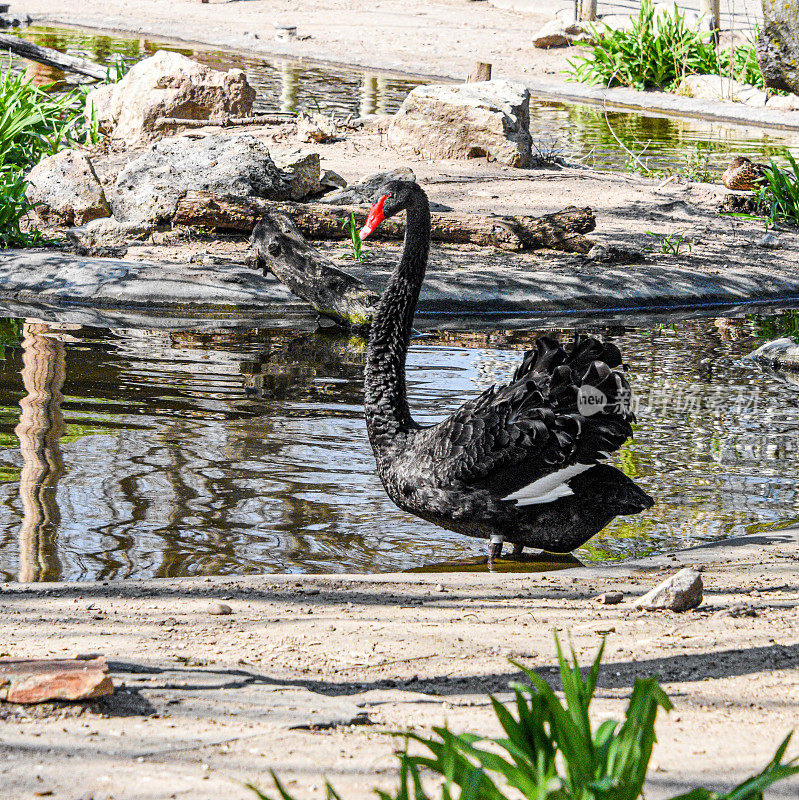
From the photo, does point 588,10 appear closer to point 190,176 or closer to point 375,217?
point 190,176

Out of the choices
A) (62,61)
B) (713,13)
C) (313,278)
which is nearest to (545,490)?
(313,278)

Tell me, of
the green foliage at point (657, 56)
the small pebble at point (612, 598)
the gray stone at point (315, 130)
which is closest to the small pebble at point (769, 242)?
the gray stone at point (315, 130)

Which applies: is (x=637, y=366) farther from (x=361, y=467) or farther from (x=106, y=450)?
(x=106, y=450)

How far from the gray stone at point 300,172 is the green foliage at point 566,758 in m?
10.1

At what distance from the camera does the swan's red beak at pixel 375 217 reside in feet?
17.4

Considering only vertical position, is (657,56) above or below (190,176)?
above

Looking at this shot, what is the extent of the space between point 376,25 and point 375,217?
26628mm

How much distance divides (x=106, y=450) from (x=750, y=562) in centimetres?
354

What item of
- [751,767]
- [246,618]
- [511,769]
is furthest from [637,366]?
[511,769]

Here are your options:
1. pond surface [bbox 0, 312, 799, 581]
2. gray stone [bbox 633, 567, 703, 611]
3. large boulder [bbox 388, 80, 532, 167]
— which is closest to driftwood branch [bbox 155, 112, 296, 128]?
large boulder [bbox 388, 80, 532, 167]

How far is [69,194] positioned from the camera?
1191 centimetres

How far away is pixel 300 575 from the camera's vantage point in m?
4.70

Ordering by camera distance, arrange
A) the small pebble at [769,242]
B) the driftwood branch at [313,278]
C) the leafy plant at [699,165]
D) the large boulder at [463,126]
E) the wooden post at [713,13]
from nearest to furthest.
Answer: the driftwood branch at [313,278] → the small pebble at [769,242] → the large boulder at [463,126] → the leafy plant at [699,165] → the wooden post at [713,13]

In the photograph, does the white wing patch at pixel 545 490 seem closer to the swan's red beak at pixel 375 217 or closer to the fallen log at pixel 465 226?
the swan's red beak at pixel 375 217
